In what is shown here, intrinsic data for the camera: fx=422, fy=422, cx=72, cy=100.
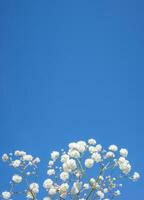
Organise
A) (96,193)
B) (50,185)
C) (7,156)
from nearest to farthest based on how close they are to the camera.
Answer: (96,193) < (50,185) < (7,156)

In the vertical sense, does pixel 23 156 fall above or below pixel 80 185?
above

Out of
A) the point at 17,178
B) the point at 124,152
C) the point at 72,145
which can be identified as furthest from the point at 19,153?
the point at 124,152

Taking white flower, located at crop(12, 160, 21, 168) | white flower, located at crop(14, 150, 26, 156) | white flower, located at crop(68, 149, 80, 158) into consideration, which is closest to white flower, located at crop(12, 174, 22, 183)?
white flower, located at crop(12, 160, 21, 168)

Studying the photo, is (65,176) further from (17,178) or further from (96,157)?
(17,178)

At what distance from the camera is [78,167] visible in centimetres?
880

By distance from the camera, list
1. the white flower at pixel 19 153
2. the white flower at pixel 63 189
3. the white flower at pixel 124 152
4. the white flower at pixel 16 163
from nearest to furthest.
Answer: the white flower at pixel 63 189 → the white flower at pixel 124 152 → the white flower at pixel 16 163 → the white flower at pixel 19 153

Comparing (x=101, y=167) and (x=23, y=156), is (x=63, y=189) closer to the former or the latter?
(x=101, y=167)

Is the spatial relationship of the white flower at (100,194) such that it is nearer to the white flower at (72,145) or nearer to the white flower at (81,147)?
the white flower at (81,147)

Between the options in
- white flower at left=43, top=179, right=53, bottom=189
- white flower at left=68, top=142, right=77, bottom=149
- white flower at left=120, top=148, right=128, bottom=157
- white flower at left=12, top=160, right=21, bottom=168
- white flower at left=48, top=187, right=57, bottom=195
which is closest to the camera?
white flower at left=48, top=187, right=57, bottom=195

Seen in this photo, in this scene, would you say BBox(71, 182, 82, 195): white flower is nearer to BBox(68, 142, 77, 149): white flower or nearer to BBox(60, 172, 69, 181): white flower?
BBox(60, 172, 69, 181): white flower

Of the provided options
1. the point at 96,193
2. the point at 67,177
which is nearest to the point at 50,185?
the point at 67,177

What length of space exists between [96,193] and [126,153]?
133 cm

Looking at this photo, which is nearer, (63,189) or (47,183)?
(63,189)

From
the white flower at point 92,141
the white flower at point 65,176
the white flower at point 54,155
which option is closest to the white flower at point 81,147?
the white flower at point 92,141
